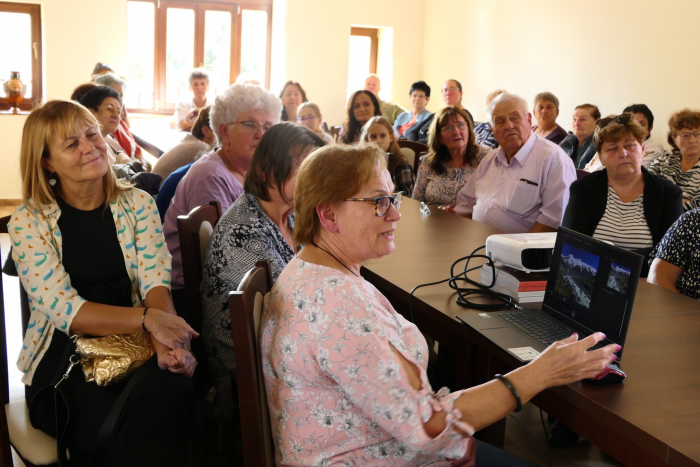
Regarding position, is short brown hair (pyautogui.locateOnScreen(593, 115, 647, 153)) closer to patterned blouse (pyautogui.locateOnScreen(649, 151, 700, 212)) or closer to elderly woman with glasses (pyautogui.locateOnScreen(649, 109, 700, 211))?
patterned blouse (pyautogui.locateOnScreen(649, 151, 700, 212))

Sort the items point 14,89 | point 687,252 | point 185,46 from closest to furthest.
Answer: point 687,252
point 14,89
point 185,46

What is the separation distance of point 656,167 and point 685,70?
1.10 meters

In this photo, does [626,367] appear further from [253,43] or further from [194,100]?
[253,43]

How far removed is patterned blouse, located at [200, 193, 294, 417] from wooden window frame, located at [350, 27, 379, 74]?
838 cm

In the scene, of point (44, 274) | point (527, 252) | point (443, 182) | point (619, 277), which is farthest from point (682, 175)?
point (44, 274)

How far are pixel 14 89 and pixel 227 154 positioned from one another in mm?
5812

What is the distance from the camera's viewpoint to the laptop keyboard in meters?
Answer: 1.39

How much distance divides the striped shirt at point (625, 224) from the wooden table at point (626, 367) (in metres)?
0.85

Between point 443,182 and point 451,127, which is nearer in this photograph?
point 451,127

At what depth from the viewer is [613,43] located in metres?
5.93

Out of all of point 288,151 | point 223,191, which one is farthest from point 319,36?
point 288,151

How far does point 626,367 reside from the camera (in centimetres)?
127

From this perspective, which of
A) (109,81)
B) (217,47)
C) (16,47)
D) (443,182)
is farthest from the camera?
(217,47)

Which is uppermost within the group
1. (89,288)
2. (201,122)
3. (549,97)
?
(549,97)
